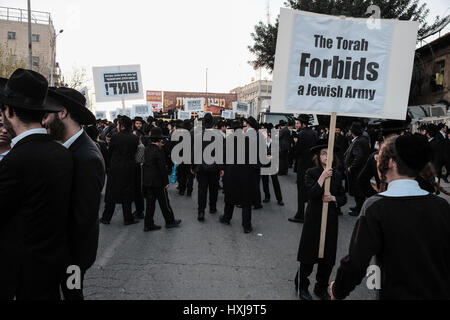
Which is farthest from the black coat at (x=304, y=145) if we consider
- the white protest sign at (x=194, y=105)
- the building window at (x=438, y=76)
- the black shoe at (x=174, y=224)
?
the building window at (x=438, y=76)

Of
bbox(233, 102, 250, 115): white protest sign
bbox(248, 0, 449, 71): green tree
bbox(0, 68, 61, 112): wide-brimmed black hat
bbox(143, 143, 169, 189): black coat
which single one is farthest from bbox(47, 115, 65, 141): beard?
bbox(248, 0, 449, 71): green tree

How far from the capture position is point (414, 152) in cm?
188

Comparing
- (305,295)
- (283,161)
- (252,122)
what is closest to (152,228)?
(252,122)

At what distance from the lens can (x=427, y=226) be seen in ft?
5.87

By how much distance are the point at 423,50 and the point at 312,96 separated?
24.8m

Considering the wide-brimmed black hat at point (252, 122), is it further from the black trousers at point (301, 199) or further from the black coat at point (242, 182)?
the black trousers at point (301, 199)

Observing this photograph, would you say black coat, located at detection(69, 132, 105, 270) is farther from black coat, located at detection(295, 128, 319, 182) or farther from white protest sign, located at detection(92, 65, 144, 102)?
white protest sign, located at detection(92, 65, 144, 102)

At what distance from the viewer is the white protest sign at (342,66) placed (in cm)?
367

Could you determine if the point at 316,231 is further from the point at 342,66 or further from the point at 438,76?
the point at 438,76

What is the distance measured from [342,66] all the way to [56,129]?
293cm

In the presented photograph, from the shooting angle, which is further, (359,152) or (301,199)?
(359,152)

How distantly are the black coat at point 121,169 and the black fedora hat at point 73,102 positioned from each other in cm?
348

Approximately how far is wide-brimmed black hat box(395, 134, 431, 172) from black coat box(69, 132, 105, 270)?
203cm
